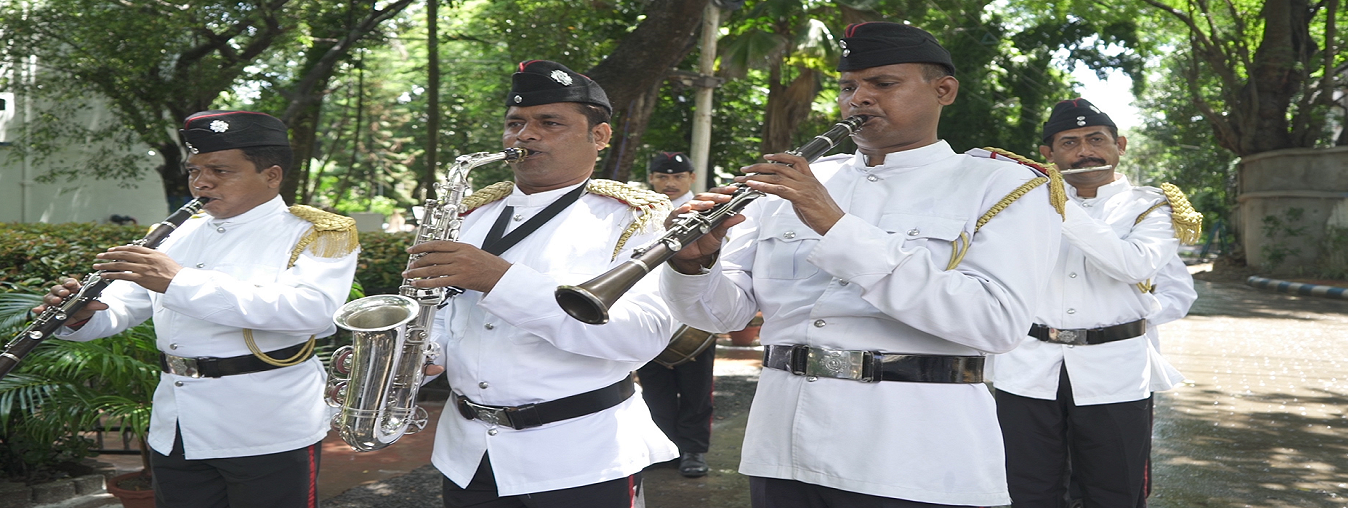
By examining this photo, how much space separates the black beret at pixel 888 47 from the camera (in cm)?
262

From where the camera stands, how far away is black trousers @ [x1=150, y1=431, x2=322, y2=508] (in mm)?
3516

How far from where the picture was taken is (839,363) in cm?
256

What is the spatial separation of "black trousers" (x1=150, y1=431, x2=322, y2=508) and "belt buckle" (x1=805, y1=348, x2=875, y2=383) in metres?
1.98

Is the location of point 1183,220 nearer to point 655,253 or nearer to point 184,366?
point 655,253

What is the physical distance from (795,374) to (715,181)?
19.0 meters

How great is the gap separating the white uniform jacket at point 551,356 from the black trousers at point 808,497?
40cm

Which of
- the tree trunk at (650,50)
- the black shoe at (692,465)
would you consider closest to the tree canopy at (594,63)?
the tree trunk at (650,50)

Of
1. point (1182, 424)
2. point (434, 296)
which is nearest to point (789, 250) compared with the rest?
point (434, 296)

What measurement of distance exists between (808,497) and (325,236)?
203 centimetres

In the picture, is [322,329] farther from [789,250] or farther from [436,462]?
[789,250]

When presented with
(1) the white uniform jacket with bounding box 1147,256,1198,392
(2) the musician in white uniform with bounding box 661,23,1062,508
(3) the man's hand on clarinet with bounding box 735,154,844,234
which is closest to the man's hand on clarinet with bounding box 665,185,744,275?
(2) the musician in white uniform with bounding box 661,23,1062,508

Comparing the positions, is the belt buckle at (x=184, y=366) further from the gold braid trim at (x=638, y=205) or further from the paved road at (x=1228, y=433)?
the paved road at (x=1228, y=433)

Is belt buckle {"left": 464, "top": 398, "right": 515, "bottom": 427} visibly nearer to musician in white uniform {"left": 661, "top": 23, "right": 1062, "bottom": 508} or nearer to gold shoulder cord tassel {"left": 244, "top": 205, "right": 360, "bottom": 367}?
musician in white uniform {"left": 661, "top": 23, "right": 1062, "bottom": 508}

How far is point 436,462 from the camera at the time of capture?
298 centimetres
